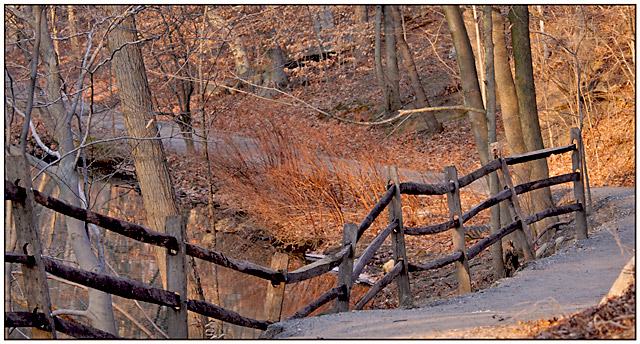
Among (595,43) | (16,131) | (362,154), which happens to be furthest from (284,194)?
(595,43)

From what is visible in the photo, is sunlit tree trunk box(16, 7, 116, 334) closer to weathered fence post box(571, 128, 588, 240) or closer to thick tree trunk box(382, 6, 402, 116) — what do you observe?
weathered fence post box(571, 128, 588, 240)

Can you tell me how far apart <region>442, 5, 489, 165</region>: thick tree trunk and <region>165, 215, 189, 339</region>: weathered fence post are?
20.3 feet

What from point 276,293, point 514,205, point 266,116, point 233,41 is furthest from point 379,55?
point 276,293

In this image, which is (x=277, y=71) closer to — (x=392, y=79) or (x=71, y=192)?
(x=392, y=79)

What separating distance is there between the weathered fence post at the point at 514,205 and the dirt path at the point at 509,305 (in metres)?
0.39

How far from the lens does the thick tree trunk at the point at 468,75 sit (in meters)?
9.22

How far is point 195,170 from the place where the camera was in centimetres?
1723

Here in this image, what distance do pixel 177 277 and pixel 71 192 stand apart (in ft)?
10.5

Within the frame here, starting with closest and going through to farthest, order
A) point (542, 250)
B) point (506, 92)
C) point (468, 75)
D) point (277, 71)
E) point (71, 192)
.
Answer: point (71, 192)
point (542, 250)
point (506, 92)
point (468, 75)
point (277, 71)

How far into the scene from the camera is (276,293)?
4.80m

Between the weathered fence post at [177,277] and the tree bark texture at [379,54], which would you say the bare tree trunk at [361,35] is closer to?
the tree bark texture at [379,54]

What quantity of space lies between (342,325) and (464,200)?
352 inches

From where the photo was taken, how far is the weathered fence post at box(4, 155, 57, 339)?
11.1 feet

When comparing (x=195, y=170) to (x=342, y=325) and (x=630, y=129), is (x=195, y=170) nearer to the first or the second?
(x=630, y=129)
